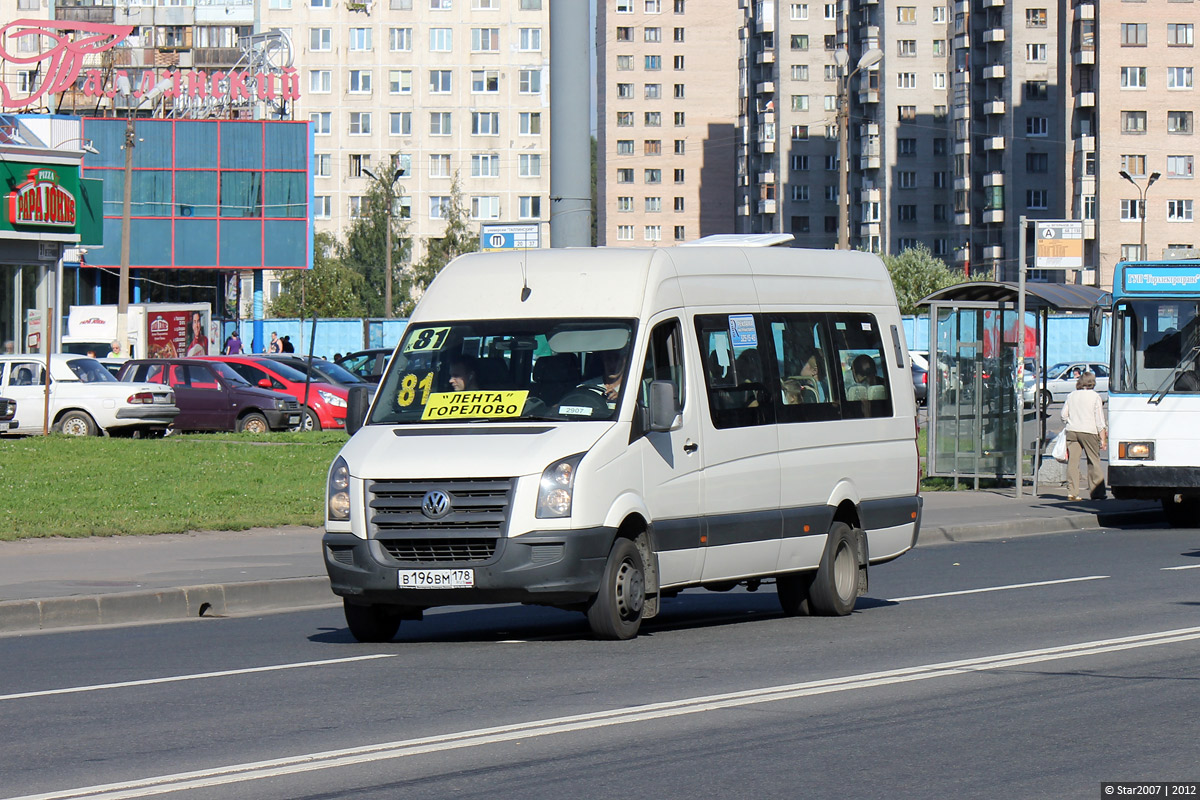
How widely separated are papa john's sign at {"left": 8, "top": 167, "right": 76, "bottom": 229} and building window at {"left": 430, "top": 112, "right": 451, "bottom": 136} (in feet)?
266

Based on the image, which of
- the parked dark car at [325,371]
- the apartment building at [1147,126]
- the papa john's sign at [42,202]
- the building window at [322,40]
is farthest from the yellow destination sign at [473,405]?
the building window at [322,40]

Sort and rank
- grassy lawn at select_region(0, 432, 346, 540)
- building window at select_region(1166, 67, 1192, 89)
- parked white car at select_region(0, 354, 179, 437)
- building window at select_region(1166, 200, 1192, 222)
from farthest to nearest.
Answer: building window at select_region(1166, 200, 1192, 222) < building window at select_region(1166, 67, 1192, 89) < parked white car at select_region(0, 354, 179, 437) < grassy lawn at select_region(0, 432, 346, 540)

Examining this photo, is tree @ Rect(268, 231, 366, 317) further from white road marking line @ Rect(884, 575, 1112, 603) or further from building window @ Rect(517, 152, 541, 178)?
white road marking line @ Rect(884, 575, 1112, 603)

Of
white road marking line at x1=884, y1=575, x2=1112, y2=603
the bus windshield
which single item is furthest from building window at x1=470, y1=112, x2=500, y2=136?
white road marking line at x1=884, y1=575, x2=1112, y2=603

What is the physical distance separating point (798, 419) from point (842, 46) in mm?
121675

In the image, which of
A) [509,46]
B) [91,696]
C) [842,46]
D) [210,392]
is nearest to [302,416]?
[210,392]

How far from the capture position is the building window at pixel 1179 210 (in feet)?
333

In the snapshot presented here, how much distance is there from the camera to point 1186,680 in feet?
29.9

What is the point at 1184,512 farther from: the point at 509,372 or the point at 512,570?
the point at 512,570

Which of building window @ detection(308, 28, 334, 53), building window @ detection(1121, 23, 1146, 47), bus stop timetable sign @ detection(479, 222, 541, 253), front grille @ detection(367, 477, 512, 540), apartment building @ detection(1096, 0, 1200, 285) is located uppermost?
building window @ detection(308, 28, 334, 53)

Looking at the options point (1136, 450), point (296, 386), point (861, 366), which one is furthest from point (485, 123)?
point (861, 366)

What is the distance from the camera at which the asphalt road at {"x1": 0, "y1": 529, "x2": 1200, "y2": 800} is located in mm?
6773

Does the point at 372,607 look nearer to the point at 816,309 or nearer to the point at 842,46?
the point at 816,309

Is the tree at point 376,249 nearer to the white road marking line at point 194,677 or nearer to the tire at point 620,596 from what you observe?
the tire at point 620,596
